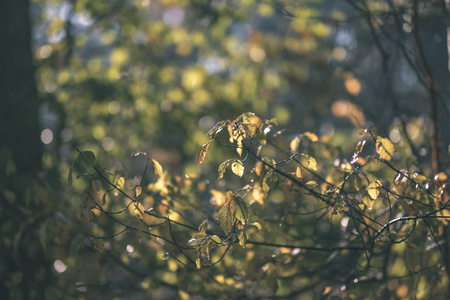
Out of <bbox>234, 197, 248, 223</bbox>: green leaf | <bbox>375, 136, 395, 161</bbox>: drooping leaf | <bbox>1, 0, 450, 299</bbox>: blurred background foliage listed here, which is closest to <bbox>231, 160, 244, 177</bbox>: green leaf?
<bbox>234, 197, 248, 223</bbox>: green leaf

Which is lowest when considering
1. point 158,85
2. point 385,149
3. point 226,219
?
point 226,219

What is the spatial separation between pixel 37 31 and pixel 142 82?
1.38 m

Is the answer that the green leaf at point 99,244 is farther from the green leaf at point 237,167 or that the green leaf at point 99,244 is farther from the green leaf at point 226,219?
the green leaf at point 237,167

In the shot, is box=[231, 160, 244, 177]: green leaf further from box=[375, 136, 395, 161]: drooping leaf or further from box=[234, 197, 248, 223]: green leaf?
box=[375, 136, 395, 161]: drooping leaf

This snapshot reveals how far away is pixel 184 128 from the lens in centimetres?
547

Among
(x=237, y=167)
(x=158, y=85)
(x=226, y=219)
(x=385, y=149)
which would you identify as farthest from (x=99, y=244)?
(x=158, y=85)

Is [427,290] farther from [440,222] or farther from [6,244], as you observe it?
[6,244]

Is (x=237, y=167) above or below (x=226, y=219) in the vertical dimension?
above

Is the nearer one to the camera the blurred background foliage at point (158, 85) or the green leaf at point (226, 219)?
the green leaf at point (226, 219)

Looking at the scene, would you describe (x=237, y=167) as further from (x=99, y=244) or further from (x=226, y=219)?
(x=99, y=244)

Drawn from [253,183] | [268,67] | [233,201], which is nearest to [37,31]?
[268,67]

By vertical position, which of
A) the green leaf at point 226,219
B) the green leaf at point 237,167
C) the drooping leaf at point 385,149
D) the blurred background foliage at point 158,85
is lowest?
the green leaf at point 226,219

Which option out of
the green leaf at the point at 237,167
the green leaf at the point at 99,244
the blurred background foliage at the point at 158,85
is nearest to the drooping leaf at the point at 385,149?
the green leaf at the point at 237,167

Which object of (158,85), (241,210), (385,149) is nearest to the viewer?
(241,210)
